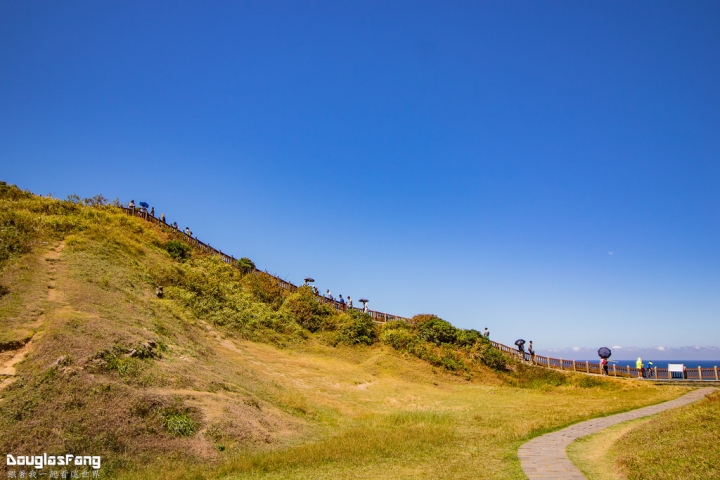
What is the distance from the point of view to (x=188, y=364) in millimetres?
18984

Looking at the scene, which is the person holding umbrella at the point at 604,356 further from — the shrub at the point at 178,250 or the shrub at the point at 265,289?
the shrub at the point at 178,250

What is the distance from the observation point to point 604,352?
36.5 metres

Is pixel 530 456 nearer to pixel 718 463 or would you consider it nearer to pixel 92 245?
pixel 718 463

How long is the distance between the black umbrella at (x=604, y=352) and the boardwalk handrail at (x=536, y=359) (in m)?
0.77

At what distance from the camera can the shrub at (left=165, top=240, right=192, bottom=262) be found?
1411 inches

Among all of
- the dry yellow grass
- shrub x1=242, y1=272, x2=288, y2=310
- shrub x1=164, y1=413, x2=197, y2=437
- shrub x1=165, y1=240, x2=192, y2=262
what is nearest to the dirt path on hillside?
shrub x1=164, y1=413, x2=197, y2=437

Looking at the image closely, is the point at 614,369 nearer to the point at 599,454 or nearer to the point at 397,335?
the point at 397,335

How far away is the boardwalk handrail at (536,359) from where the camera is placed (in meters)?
33.1

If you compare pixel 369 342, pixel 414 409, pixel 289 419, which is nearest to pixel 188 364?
pixel 289 419

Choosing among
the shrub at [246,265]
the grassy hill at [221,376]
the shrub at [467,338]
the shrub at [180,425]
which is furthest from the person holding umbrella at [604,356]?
the shrub at [180,425]

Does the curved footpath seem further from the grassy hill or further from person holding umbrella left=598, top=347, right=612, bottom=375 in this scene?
person holding umbrella left=598, top=347, right=612, bottom=375

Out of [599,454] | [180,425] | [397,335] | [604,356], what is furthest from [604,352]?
[180,425]

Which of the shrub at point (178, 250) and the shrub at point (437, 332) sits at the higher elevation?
the shrub at point (178, 250)

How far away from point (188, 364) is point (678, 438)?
1733 cm
